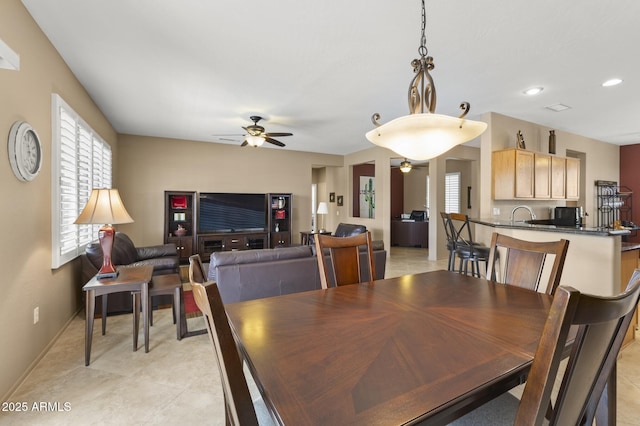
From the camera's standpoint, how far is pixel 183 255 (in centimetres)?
573

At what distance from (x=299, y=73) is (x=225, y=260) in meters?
2.04

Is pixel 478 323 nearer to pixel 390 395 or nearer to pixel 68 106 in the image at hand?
pixel 390 395

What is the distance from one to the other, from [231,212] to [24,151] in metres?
4.22

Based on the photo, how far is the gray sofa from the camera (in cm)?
285

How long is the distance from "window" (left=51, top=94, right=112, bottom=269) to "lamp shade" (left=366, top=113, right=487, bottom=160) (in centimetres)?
279

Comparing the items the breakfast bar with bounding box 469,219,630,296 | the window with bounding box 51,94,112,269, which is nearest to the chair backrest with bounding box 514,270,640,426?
the breakfast bar with bounding box 469,219,630,296

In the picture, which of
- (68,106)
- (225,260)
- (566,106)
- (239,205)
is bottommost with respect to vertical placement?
(225,260)

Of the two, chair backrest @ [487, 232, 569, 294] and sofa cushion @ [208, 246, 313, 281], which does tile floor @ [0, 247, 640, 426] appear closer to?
sofa cushion @ [208, 246, 313, 281]

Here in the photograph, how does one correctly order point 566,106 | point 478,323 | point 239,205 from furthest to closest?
point 239,205
point 566,106
point 478,323

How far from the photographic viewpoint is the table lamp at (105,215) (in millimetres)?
2469

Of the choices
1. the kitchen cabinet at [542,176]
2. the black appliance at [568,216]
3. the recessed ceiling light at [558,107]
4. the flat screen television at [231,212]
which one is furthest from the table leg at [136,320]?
the black appliance at [568,216]

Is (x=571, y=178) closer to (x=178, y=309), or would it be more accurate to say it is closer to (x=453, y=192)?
(x=453, y=192)

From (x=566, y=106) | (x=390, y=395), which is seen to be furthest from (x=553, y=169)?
(x=390, y=395)

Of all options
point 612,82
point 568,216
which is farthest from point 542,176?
point 612,82
